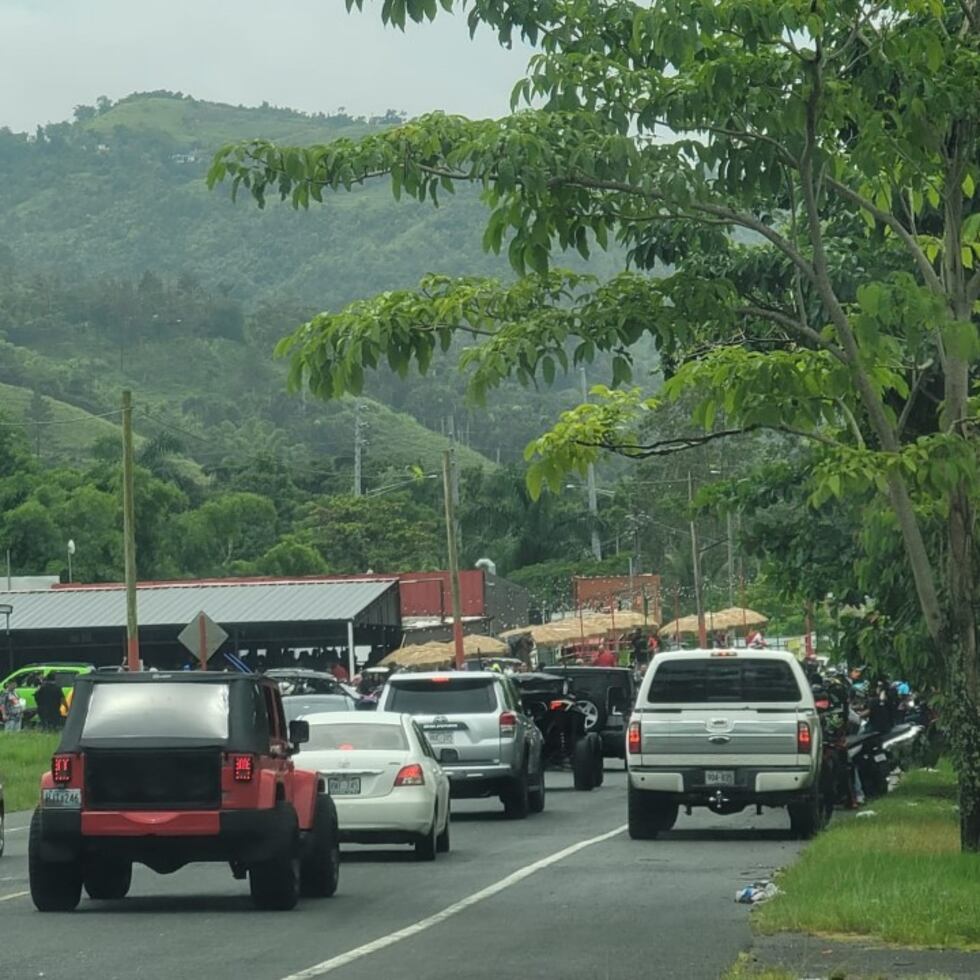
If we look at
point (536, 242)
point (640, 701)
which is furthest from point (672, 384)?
point (640, 701)

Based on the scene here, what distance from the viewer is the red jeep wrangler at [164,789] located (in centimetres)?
1623

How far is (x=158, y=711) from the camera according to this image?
16578mm

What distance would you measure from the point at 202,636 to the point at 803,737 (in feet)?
57.1

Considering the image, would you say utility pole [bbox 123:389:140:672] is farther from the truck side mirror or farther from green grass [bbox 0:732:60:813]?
the truck side mirror

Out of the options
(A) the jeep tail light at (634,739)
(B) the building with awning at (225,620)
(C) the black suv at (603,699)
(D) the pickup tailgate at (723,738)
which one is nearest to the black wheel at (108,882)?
(A) the jeep tail light at (634,739)

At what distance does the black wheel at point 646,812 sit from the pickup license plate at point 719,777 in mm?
610

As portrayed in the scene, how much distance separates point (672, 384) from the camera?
50.5 feet

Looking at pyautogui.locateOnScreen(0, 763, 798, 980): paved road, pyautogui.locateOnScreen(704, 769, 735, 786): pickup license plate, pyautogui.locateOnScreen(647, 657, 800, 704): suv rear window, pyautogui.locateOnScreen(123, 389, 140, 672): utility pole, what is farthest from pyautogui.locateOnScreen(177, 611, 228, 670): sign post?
pyautogui.locateOnScreen(704, 769, 735, 786): pickup license plate

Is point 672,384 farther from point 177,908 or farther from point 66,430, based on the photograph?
point 66,430

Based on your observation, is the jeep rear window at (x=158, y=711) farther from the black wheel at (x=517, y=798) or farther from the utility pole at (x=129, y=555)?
the utility pole at (x=129, y=555)

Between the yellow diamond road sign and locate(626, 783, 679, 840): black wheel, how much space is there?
15.5 meters

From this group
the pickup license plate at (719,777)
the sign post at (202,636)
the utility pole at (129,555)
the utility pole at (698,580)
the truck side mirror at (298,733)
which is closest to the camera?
the truck side mirror at (298,733)

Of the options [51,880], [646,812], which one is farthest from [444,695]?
[51,880]

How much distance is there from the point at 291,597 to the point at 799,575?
4545 centimetres
